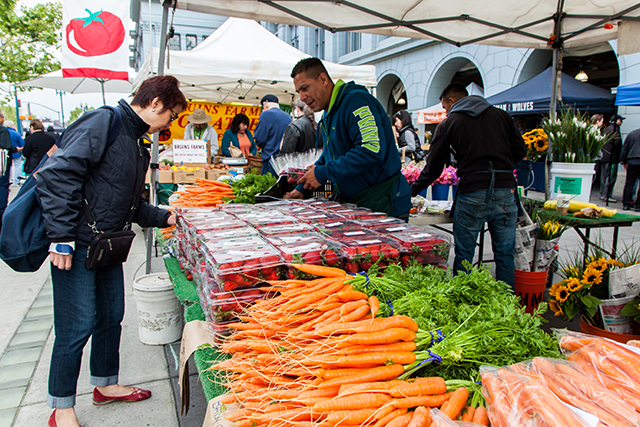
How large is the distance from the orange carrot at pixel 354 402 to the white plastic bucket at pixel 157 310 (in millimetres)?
2507

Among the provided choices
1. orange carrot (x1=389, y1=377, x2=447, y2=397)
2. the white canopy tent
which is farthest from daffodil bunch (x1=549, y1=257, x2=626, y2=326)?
the white canopy tent

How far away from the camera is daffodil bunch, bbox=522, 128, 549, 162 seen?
4457 mm

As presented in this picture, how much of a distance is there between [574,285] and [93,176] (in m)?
3.08

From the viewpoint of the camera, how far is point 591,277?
2.57m

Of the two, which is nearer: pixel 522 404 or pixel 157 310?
pixel 522 404

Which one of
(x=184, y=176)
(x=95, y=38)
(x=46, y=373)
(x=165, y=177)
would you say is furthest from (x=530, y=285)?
(x=95, y=38)

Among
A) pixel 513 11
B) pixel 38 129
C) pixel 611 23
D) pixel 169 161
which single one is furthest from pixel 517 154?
pixel 38 129

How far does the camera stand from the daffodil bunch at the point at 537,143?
4.46 meters

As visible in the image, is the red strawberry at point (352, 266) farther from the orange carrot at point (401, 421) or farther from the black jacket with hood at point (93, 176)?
the black jacket with hood at point (93, 176)

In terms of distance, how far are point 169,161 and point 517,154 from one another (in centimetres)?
576

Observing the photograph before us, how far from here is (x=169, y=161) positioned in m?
7.09

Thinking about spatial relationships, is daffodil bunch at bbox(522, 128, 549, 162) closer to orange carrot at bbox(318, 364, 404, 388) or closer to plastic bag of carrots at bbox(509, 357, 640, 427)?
plastic bag of carrots at bbox(509, 357, 640, 427)

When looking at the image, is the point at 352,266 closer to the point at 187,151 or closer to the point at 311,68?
the point at 311,68

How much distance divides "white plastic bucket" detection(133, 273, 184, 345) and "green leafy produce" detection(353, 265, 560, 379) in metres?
2.26
